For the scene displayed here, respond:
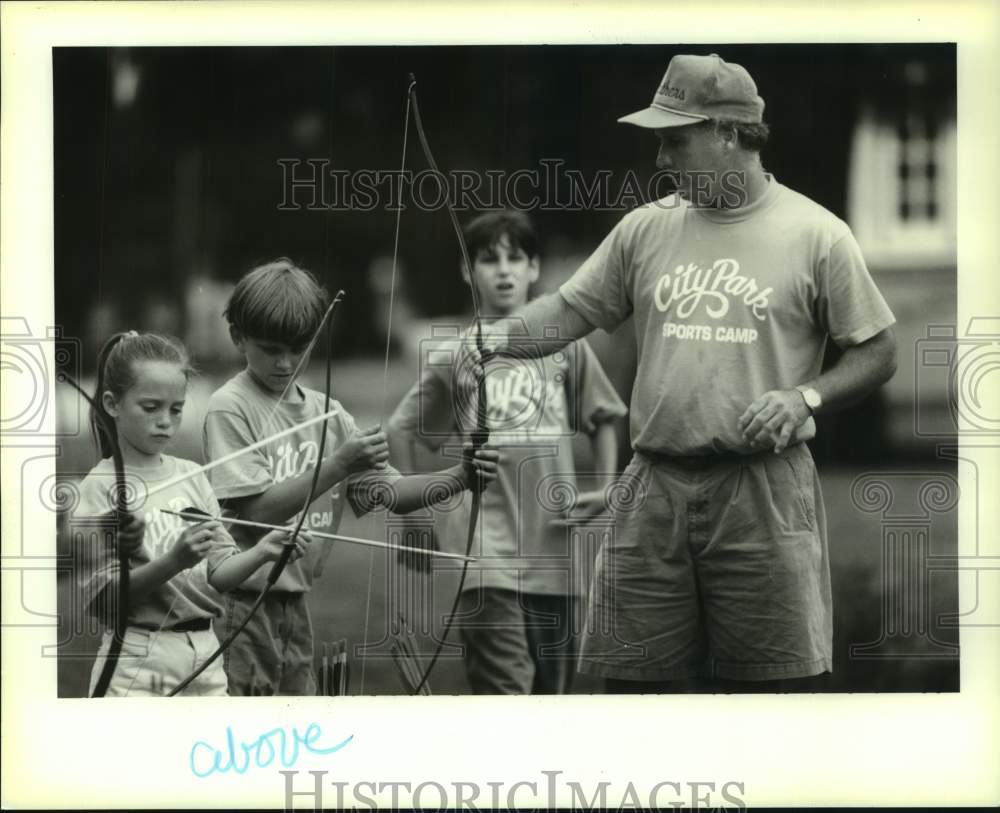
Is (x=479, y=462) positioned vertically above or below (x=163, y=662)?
above

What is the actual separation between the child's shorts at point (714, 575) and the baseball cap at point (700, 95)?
3.10ft

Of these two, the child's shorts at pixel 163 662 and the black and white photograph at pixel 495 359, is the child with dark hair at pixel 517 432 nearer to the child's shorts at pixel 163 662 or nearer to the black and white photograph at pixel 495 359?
the black and white photograph at pixel 495 359

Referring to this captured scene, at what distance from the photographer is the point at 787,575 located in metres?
4.39

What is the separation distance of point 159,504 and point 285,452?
0.39 m

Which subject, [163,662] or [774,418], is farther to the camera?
[163,662]

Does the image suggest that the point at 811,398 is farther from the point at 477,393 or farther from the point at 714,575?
the point at 477,393

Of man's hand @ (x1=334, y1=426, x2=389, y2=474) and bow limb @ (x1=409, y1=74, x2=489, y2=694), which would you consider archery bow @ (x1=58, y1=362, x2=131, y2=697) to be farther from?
bow limb @ (x1=409, y1=74, x2=489, y2=694)

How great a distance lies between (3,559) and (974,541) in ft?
9.15

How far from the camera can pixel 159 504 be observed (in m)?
4.45

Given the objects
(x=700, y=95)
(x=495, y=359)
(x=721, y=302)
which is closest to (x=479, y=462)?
(x=495, y=359)

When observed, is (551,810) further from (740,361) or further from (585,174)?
(585,174)

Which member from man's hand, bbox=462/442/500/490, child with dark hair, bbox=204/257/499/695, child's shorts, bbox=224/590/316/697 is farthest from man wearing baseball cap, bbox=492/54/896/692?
child's shorts, bbox=224/590/316/697

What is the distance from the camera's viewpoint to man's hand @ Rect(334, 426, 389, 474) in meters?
4.45

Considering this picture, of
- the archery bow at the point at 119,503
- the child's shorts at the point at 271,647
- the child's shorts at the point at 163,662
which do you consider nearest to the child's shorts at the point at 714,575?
the child's shorts at the point at 271,647
